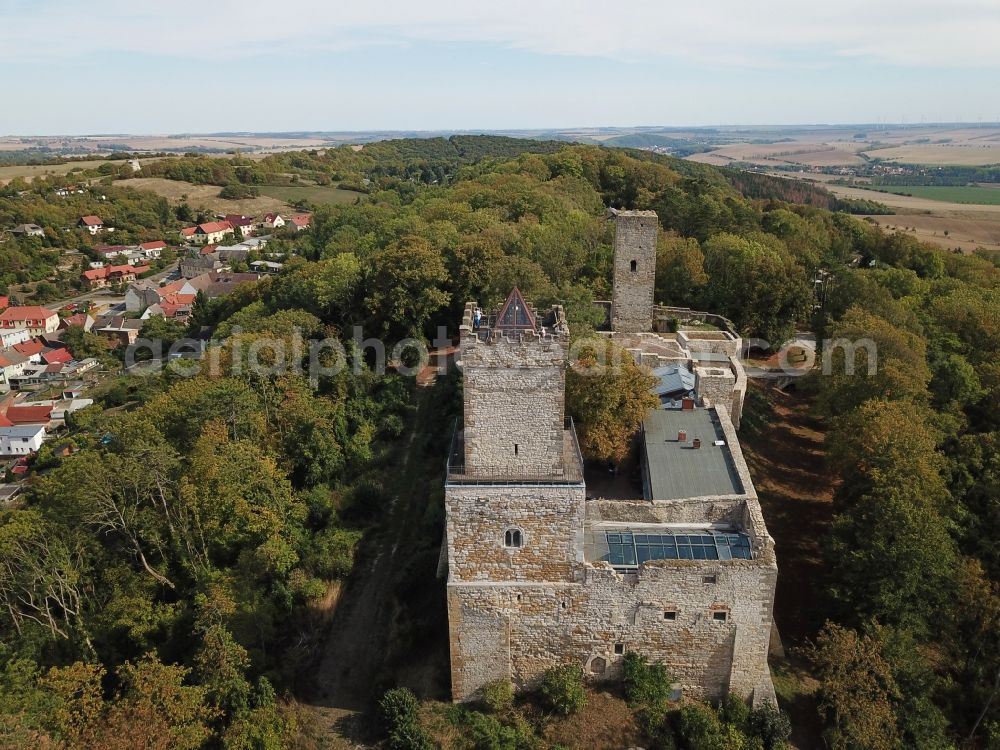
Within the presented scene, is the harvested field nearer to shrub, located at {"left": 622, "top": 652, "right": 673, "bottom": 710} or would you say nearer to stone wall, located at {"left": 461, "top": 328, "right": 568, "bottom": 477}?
stone wall, located at {"left": 461, "top": 328, "right": 568, "bottom": 477}

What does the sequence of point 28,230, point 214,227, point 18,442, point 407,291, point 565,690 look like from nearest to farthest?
point 565,690 < point 407,291 < point 18,442 < point 28,230 < point 214,227

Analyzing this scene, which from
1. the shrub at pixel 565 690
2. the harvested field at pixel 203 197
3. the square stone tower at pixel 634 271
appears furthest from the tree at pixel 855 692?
the harvested field at pixel 203 197

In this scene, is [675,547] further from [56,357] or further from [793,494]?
[56,357]

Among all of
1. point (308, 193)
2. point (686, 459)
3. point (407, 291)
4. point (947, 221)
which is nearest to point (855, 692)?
point (686, 459)


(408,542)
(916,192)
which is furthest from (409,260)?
(916,192)

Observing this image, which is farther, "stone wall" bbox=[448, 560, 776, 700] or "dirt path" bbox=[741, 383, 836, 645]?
"dirt path" bbox=[741, 383, 836, 645]

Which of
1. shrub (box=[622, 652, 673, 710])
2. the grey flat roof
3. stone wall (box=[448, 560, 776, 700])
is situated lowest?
shrub (box=[622, 652, 673, 710])

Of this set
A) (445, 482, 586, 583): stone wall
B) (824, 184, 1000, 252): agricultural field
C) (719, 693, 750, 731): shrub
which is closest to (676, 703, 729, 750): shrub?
(719, 693, 750, 731): shrub
